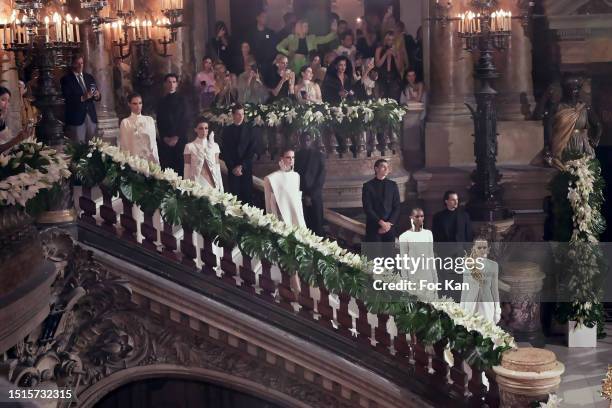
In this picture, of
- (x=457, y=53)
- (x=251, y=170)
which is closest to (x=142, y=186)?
(x=251, y=170)

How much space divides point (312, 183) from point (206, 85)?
2946mm

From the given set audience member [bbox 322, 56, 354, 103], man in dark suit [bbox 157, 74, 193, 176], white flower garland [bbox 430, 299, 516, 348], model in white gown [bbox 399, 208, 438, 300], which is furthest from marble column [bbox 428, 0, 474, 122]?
white flower garland [bbox 430, 299, 516, 348]

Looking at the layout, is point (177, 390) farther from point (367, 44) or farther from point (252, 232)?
point (367, 44)

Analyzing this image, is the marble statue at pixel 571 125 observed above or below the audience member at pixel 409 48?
below

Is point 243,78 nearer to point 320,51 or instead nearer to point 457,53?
point 320,51

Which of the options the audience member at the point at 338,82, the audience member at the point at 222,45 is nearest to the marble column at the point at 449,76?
the audience member at the point at 338,82

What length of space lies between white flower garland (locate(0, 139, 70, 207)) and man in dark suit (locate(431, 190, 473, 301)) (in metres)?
5.77

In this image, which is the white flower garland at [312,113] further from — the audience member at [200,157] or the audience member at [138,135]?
the audience member at [200,157]

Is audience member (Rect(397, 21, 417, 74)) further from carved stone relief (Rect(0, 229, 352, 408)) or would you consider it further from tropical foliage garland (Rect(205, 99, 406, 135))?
carved stone relief (Rect(0, 229, 352, 408))

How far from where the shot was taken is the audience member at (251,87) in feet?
63.8

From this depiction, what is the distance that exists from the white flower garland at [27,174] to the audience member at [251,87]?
22.9 feet

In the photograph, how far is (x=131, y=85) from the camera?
68.0 ft

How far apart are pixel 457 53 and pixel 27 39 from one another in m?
7.86

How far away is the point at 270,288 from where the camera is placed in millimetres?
14734
